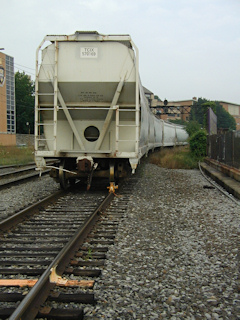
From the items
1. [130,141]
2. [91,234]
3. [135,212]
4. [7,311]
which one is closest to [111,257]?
[91,234]

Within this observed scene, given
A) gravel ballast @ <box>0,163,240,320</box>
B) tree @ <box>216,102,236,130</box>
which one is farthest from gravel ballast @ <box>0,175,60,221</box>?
tree @ <box>216,102,236,130</box>

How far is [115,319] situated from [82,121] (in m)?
6.84

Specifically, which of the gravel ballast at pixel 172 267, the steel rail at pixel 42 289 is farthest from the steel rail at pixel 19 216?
the gravel ballast at pixel 172 267

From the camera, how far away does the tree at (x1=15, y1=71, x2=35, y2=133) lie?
250 feet

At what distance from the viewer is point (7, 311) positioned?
2926mm

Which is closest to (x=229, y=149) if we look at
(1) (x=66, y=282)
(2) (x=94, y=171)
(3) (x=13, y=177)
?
(2) (x=94, y=171)

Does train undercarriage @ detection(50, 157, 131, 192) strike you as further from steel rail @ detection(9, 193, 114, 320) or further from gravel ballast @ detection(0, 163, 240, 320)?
steel rail @ detection(9, 193, 114, 320)

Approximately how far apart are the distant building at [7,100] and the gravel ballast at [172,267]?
45.8 m

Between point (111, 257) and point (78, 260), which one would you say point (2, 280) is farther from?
point (111, 257)

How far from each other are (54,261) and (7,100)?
54.1 metres

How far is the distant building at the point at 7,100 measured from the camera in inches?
1997

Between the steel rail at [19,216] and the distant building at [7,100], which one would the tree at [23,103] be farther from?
the steel rail at [19,216]

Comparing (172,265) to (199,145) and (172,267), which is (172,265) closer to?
(172,267)

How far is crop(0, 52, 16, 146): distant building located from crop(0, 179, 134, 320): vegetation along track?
45298 millimetres
